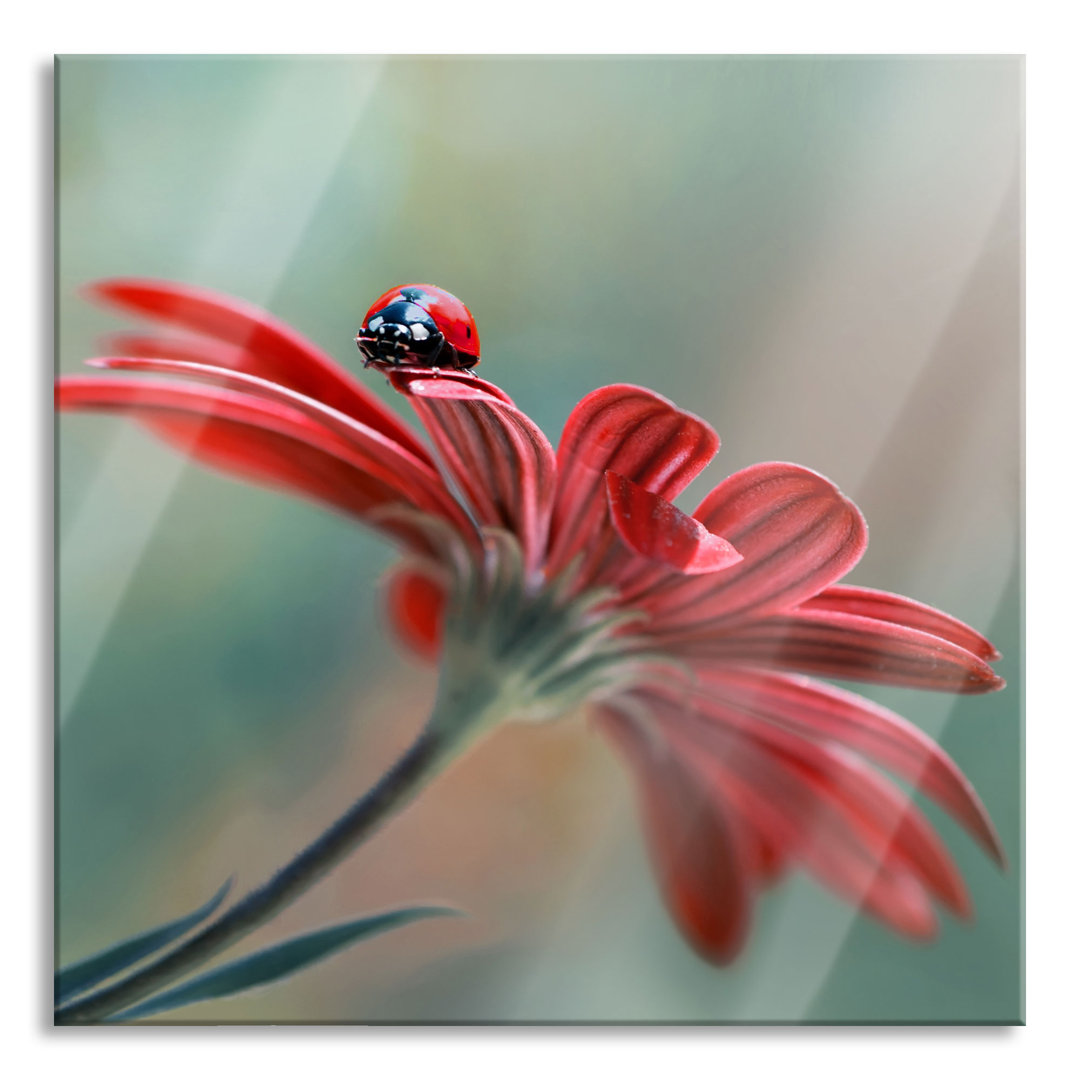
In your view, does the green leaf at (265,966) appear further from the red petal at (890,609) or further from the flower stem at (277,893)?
the red petal at (890,609)

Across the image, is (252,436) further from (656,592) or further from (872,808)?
(872,808)

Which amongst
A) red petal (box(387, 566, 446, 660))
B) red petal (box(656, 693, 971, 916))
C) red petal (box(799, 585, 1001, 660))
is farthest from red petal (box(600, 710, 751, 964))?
red petal (box(799, 585, 1001, 660))

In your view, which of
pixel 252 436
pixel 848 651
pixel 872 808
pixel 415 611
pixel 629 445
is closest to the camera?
pixel 629 445

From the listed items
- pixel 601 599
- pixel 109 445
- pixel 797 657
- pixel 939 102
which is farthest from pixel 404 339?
pixel 939 102

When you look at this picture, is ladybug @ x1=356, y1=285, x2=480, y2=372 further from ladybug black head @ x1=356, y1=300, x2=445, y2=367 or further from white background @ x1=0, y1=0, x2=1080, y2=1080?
white background @ x1=0, y1=0, x2=1080, y2=1080
